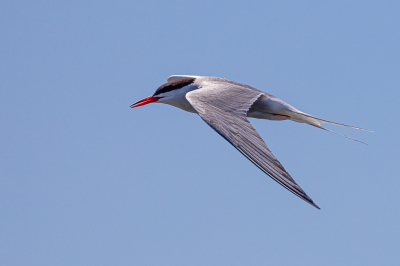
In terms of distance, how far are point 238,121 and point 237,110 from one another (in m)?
0.47

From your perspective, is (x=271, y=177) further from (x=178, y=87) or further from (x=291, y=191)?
(x=178, y=87)

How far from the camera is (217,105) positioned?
636 centimetres

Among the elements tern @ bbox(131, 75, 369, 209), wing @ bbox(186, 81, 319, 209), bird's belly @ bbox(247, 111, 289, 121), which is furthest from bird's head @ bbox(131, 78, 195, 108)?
bird's belly @ bbox(247, 111, 289, 121)

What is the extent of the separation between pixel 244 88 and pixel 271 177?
3371mm

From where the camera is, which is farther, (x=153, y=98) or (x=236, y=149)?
(x=153, y=98)

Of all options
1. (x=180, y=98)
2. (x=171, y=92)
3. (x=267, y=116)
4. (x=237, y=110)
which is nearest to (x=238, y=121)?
(x=237, y=110)

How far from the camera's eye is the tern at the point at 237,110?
15.8ft

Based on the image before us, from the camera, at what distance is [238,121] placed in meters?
5.79

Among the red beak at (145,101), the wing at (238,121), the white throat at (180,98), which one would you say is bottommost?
the wing at (238,121)

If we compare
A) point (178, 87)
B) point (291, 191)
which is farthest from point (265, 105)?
point (291, 191)

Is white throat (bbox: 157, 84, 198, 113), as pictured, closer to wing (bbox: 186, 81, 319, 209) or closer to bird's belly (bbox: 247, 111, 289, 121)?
wing (bbox: 186, 81, 319, 209)

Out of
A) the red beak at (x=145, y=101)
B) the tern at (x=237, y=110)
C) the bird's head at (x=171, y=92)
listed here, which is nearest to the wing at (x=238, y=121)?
the tern at (x=237, y=110)

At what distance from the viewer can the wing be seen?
467 centimetres

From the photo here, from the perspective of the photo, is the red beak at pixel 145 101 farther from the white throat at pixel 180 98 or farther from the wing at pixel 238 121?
the wing at pixel 238 121
